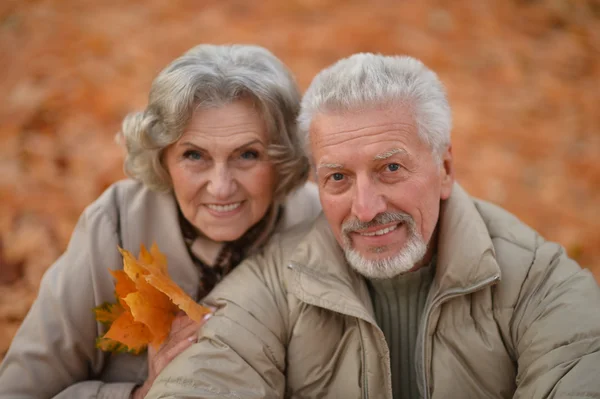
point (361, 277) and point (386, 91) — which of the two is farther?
point (361, 277)

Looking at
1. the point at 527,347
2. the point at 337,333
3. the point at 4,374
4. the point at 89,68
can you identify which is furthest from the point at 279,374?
the point at 89,68

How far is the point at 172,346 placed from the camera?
2578 millimetres

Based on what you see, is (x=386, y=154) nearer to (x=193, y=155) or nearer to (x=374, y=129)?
(x=374, y=129)

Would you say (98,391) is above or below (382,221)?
below

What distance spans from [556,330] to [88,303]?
1863mm

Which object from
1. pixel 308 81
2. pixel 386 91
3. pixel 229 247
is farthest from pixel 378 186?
pixel 308 81

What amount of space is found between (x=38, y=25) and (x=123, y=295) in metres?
6.36

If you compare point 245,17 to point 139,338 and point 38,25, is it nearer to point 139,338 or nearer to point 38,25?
point 38,25

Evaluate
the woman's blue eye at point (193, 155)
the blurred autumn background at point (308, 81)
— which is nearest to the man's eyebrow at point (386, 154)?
the woman's blue eye at point (193, 155)

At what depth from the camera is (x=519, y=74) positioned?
747 centimetres

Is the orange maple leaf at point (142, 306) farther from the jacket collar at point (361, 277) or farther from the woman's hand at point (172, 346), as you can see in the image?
the jacket collar at point (361, 277)

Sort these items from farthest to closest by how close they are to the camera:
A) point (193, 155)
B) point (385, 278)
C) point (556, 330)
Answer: point (193, 155)
point (385, 278)
point (556, 330)

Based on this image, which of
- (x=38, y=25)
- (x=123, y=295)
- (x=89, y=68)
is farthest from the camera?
(x=38, y=25)

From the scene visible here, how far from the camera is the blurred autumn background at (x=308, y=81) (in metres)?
5.78
